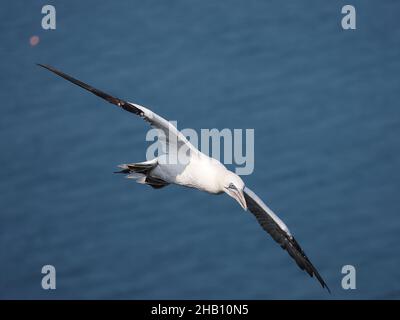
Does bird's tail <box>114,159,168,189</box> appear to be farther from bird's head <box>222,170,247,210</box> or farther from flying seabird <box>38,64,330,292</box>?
bird's head <box>222,170,247,210</box>

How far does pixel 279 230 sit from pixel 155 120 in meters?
2.03

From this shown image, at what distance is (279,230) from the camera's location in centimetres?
1069

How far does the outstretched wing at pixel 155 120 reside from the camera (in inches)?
362

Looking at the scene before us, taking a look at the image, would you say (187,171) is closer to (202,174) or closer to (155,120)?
(202,174)

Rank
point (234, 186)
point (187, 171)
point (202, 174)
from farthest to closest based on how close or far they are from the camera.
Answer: point (187, 171)
point (202, 174)
point (234, 186)

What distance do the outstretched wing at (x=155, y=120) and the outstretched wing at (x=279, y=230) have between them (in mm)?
906

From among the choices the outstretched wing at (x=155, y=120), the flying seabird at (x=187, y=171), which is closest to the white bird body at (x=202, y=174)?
the flying seabird at (x=187, y=171)

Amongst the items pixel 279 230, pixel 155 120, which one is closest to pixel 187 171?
pixel 155 120

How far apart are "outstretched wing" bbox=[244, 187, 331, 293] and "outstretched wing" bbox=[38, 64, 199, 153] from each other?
91 cm

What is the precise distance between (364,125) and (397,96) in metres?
0.87

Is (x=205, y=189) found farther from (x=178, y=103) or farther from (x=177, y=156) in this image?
(x=178, y=103)

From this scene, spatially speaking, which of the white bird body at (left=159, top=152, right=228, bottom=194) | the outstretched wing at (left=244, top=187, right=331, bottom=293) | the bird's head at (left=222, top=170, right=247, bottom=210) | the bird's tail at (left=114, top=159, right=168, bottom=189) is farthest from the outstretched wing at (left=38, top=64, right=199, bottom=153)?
the outstretched wing at (left=244, top=187, right=331, bottom=293)

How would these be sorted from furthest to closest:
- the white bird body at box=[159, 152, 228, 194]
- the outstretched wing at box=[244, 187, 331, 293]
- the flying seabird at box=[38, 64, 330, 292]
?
the outstretched wing at box=[244, 187, 331, 293]
the white bird body at box=[159, 152, 228, 194]
the flying seabird at box=[38, 64, 330, 292]

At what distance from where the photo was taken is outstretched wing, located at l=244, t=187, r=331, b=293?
33.9 ft
